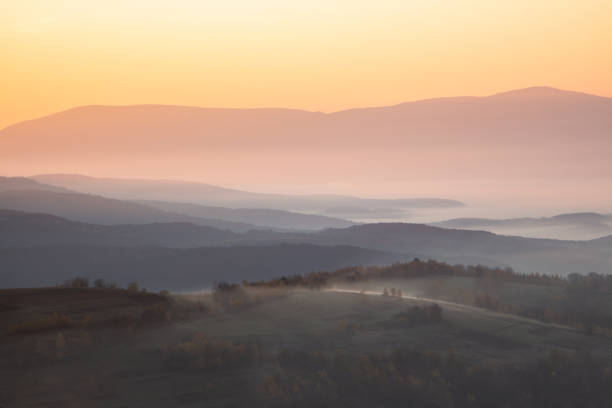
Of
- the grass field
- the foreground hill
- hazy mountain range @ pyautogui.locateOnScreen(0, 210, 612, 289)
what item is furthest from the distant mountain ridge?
the grass field

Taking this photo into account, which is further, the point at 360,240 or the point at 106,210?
the point at 106,210

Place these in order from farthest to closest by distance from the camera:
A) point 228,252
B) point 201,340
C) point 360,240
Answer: point 360,240
point 228,252
point 201,340

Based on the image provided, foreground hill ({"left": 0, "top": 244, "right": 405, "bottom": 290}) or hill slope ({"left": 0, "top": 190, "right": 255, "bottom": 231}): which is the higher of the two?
hill slope ({"left": 0, "top": 190, "right": 255, "bottom": 231})

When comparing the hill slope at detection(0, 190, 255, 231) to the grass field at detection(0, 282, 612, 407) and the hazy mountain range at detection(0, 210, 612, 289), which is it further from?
the grass field at detection(0, 282, 612, 407)

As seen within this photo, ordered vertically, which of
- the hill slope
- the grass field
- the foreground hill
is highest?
the hill slope

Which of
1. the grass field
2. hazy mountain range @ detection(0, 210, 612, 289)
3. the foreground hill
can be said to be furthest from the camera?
the foreground hill

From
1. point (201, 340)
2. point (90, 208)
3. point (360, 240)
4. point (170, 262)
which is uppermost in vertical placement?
point (90, 208)

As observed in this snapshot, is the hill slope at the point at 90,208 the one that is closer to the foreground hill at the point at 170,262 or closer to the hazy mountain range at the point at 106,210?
the hazy mountain range at the point at 106,210

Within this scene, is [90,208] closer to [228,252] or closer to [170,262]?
[228,252]

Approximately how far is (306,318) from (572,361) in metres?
5.93

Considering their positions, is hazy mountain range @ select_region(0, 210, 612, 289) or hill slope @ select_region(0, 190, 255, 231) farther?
hill slope @ select_region(0, 190, 255, 231)

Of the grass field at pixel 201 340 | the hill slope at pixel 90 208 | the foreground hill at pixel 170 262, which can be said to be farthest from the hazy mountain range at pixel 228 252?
the grass field at pixel 201 340

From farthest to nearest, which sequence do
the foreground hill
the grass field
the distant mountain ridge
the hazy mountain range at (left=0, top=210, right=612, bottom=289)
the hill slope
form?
the hill slope
the foreground hill
the hazy mountain range at (left=0, top=210, right=612, bottom=289)
the distant mountain ridge
the grass field

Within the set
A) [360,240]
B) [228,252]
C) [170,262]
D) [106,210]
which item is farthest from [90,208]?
[360,240]
